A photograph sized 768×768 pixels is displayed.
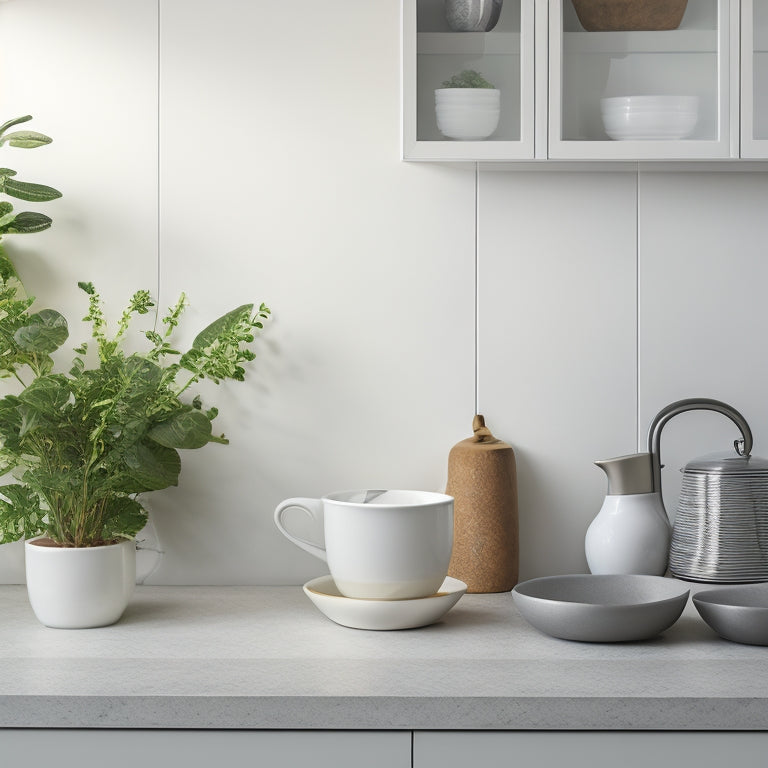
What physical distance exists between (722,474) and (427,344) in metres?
0.52

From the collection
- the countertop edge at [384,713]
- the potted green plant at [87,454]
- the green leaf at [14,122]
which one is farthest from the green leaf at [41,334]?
the countertop edge at [384,713]

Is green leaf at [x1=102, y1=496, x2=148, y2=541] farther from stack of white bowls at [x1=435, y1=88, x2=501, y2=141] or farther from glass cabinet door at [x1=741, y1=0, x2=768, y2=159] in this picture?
glass cabinet door at [x1=741, y1=0, x2=768, y2=159]

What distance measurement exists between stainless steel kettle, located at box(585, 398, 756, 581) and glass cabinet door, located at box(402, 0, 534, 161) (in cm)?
53

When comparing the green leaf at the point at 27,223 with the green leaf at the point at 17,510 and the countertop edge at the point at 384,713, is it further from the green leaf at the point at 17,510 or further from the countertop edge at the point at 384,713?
the countertop edge at the point at 384,713

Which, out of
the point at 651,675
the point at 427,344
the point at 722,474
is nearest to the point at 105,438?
the point at 427,344

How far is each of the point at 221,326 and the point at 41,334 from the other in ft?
0.95

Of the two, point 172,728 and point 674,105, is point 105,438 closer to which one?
point 172,728

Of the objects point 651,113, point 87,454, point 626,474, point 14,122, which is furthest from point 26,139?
point 626,474

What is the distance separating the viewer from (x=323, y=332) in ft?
5.03

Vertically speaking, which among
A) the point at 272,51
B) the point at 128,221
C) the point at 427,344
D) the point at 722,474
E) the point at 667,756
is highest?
the point at 272,51

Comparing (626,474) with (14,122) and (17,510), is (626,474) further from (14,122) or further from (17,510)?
(14,122)

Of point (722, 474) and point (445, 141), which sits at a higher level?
point (445, 141)

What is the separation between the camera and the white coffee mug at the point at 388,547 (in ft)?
3.93

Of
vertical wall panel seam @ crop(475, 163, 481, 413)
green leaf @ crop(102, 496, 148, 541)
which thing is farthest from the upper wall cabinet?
green leaf @ crop(102, 496, 148, 541)
